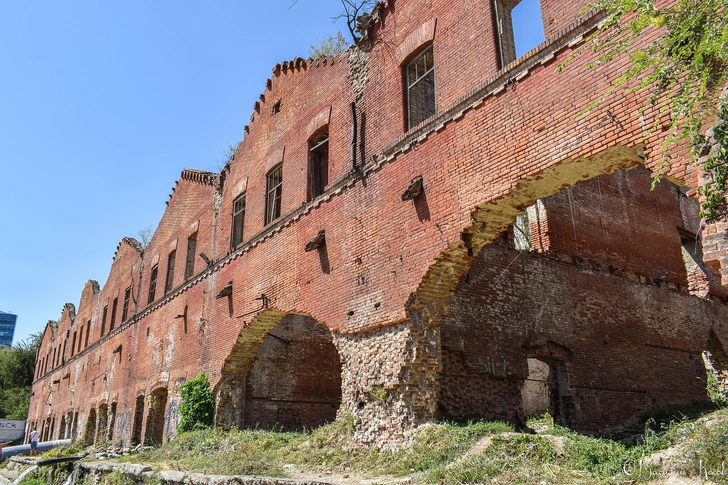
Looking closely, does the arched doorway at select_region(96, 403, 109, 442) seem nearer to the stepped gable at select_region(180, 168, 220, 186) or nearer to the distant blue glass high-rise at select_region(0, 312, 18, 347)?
the stepped gable at select_region(180, 168, 220, 186)

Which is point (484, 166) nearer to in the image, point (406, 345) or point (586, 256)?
point (406, 345)

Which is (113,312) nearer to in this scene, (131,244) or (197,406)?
(131,244)

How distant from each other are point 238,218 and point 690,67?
1311 cm

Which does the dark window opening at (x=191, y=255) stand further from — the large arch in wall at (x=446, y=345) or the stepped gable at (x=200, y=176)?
the large arch in wall at (x=446, y=345)

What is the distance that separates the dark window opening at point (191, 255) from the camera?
1862cm

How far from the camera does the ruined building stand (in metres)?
7.63

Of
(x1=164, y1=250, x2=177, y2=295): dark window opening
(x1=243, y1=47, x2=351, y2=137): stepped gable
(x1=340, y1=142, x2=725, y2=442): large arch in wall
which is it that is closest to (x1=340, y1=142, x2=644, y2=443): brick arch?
(x1=340, y1=142, x2=725, y2=442): large arch in wall

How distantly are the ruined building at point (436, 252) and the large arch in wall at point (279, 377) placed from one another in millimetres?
57

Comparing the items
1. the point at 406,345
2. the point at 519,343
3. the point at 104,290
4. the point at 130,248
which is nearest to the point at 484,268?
the point at 519,343

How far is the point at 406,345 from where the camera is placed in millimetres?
8375

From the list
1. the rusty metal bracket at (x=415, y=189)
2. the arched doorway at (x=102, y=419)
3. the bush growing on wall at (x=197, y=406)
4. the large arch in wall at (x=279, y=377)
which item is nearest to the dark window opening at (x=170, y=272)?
the bush growing on wall at (x=197, y=406)

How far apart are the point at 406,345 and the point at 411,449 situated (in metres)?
1.51

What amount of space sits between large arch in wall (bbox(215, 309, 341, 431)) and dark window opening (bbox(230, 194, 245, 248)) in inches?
115

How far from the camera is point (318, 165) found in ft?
43.8
